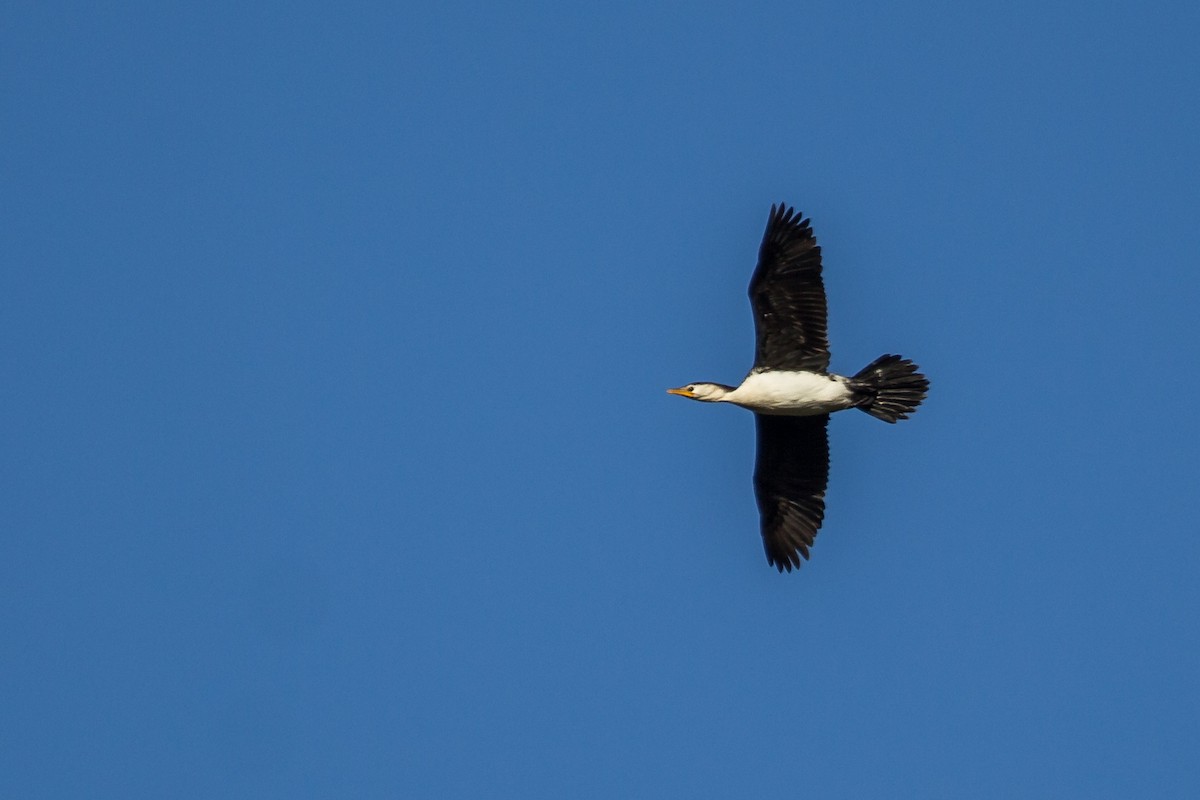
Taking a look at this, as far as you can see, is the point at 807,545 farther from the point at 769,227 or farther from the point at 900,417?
the point at 769,227

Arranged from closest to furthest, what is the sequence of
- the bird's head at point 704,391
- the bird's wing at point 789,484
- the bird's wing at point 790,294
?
the bird's wing at point 790,294, the bird's head at point 704,391, the bird's wing at point 789,484

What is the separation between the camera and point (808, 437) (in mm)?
21938

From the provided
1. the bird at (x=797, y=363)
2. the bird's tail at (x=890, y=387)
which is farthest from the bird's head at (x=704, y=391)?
the bird's tail at (x=890, y=387)

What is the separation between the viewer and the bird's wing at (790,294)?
20.4m

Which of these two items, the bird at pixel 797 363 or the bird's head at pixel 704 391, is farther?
the bird's head at pixel 704 391

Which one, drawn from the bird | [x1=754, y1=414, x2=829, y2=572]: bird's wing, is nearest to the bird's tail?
the bird

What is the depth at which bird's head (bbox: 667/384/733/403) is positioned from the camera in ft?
70.2

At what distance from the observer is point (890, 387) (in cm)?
2073

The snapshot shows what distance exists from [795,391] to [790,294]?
1144 millimetres

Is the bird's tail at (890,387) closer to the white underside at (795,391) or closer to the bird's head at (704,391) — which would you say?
the white underside at (795,391)

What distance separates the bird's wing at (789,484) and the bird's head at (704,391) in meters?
0.77

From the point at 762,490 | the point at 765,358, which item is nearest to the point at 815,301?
the point at 765,358

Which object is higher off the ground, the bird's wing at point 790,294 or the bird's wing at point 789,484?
the bird's wing at point 790,294

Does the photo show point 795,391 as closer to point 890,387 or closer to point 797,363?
point 797,363
